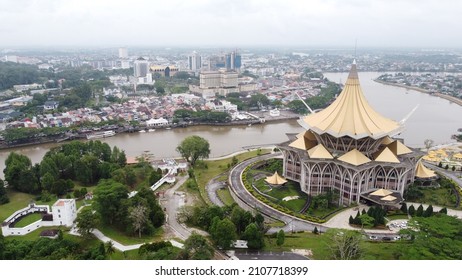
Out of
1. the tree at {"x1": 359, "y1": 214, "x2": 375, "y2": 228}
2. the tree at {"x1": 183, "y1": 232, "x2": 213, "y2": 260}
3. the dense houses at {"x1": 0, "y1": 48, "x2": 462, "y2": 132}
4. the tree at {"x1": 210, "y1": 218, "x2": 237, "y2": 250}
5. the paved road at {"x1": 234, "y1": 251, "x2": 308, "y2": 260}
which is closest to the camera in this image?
the tree at {"x1": 183, "y1": 232, "x2": 213, "y2": 260}

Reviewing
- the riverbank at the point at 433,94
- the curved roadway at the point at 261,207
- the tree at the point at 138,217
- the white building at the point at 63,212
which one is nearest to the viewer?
the tree at the point at 138,217

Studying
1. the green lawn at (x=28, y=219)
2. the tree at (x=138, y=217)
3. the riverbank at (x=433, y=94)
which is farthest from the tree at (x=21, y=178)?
the riverbank at (x=433, y=94)

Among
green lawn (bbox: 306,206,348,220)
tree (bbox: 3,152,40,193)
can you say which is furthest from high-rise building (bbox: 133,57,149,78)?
green lawn (bbox: 306,206,348,220)

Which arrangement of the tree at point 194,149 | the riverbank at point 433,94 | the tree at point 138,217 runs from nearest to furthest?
the tree at point 138,217 < the tree at point 194,149 < the riverbank at point 433,94

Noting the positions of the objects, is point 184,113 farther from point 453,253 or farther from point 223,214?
point 453,253

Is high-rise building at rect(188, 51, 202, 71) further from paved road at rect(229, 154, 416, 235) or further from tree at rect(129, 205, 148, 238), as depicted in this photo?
tree at rect(129, 205, 148, 238)

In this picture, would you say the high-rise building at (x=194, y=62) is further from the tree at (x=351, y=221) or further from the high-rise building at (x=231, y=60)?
the tree at (x=351, y=221)
